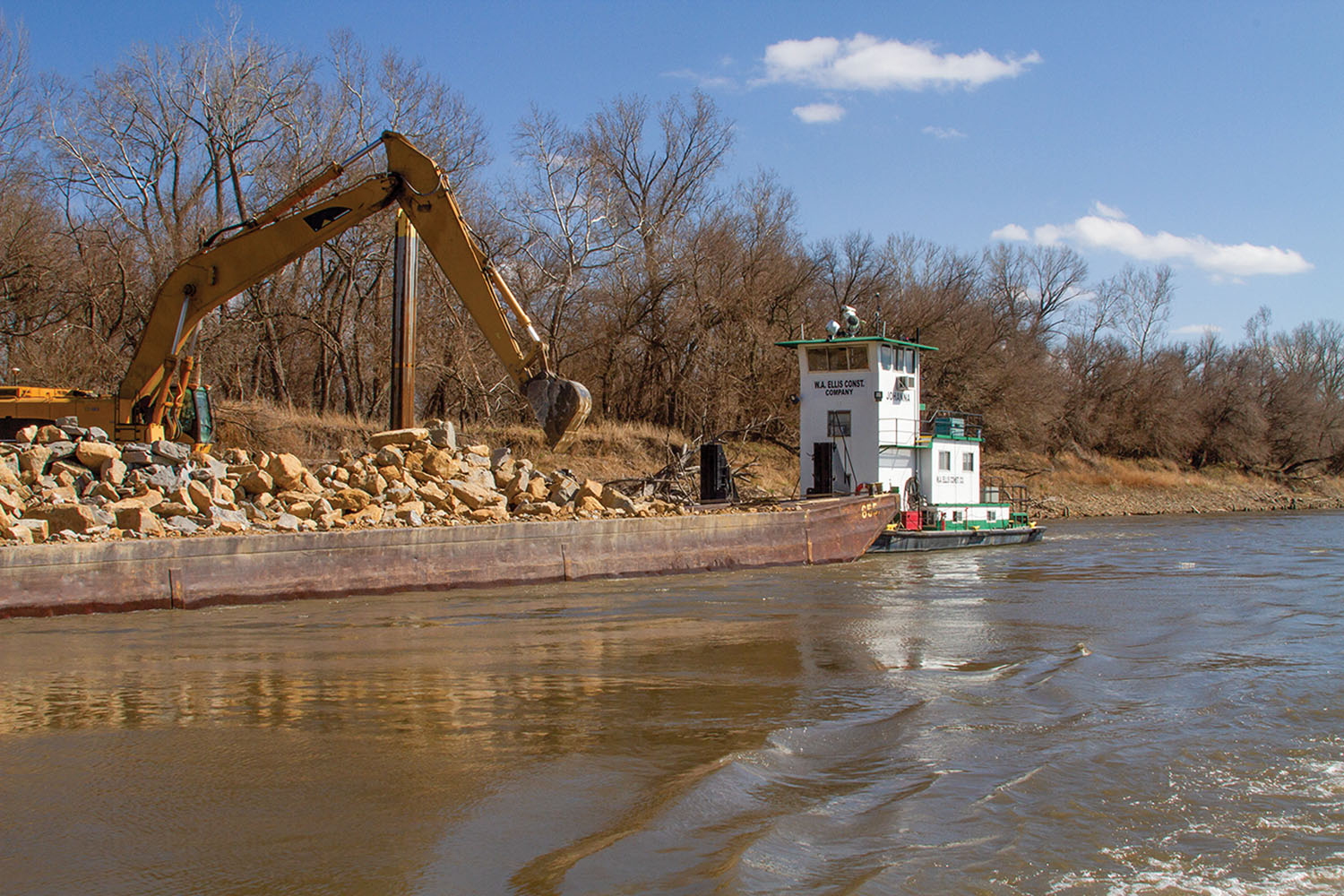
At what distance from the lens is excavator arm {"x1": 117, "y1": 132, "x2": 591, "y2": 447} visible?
15867mm

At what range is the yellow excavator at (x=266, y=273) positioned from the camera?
15.9m

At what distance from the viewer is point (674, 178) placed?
40312 millimetres

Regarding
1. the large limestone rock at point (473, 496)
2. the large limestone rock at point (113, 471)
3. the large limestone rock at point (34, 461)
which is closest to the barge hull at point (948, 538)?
the large limestone rock at point (473, 496)

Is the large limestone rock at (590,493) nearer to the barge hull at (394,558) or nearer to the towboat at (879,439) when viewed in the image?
the barge hull at (394,558)

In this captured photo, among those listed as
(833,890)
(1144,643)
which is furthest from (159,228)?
(833,890)

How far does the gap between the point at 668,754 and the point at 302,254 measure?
41.4 ft

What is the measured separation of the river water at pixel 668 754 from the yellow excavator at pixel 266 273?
5.69m

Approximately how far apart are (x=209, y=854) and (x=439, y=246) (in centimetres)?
1279

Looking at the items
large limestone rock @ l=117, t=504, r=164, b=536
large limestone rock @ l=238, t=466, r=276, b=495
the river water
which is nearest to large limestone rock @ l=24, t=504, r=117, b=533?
large limestone rock @ l=117, t=504, r=164, b=536

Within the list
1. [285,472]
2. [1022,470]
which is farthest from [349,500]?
[1022,470]

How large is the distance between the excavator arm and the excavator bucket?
0.78 metres

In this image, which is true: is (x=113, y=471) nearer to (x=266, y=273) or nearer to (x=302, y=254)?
(x=266, y=273)

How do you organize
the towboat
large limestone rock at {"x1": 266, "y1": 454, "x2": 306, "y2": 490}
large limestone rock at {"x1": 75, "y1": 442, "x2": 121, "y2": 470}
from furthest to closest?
the towboat
large limestone rock at {"x1": 266, "y1": 454, "x2": 306, "y2": 490}
large limestone rock at {"x1": 75, "y1": 442, "x2": 121, "y2": 470}

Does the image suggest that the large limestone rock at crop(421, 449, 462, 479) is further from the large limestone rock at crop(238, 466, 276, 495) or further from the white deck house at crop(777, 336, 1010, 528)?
the white deck house at crop(777, 336, 1010, 528)
